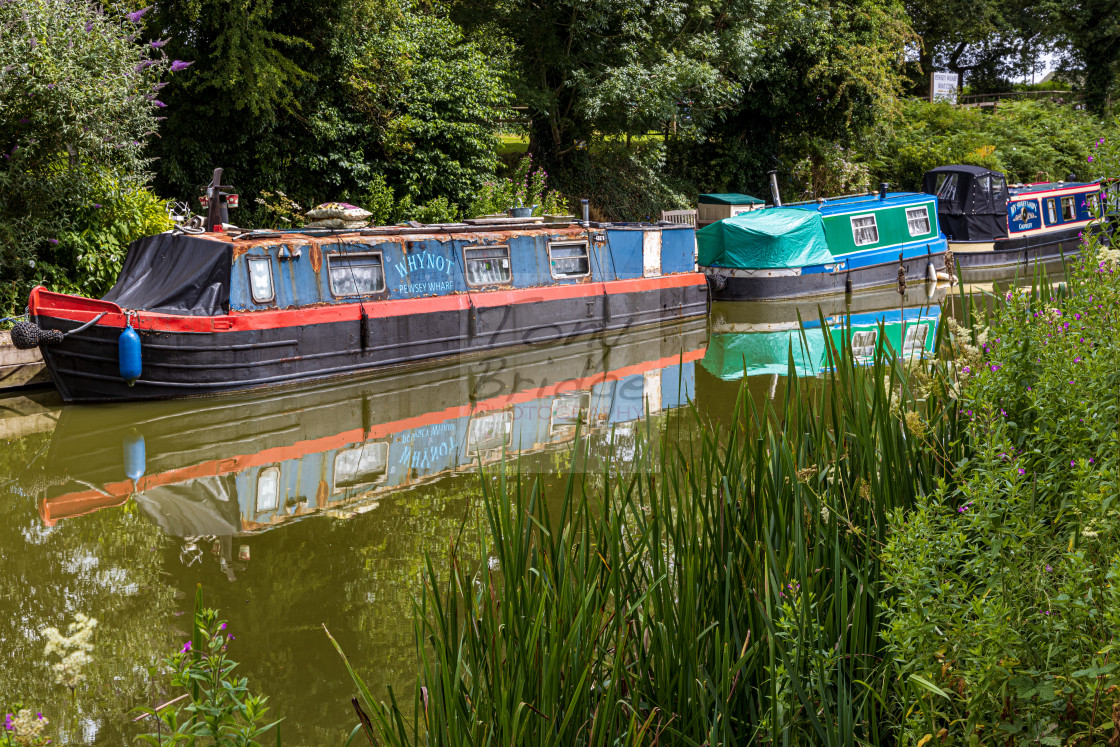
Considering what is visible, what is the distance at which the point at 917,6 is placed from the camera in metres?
33.3

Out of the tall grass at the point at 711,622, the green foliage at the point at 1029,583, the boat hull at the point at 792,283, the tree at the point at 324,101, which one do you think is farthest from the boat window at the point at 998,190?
the green foliage at the point at 1029,583

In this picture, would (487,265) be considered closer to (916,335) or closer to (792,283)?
(792,283)

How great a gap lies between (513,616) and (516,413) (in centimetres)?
681

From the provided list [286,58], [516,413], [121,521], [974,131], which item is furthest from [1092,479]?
[974,131]

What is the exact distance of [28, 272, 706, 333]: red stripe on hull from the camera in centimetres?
928

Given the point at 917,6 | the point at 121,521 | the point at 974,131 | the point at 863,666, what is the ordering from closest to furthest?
the point at 863,666, the point at 121,521, the point at 974,131, the point at 917,6

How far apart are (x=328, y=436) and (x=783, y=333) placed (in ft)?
24.3

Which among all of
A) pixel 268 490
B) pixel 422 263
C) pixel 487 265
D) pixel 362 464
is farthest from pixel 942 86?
pixel 268 490

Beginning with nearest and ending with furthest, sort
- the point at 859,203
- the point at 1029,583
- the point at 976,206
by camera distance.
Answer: the point at 1029,583, the point at 859,203, the point at 976,206

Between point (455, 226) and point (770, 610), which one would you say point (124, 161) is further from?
point (770, 610)

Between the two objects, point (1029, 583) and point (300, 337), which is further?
point (300, 337)

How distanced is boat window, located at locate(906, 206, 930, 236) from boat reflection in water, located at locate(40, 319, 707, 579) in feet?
26.5

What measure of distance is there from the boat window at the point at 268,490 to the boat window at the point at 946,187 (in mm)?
16145

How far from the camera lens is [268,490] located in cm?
709
